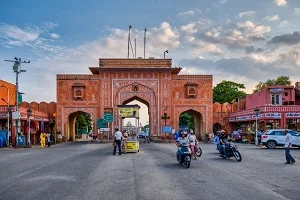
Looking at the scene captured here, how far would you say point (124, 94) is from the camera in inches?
1927

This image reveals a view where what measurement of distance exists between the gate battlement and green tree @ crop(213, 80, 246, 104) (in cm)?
2587

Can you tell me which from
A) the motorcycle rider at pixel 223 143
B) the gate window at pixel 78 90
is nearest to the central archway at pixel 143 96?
the gate window at pixel 78 90

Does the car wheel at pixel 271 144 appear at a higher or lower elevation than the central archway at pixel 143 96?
lower

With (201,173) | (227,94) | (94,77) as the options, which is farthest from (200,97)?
(201,173)

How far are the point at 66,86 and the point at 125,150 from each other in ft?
90.6

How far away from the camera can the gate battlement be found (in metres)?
49.2

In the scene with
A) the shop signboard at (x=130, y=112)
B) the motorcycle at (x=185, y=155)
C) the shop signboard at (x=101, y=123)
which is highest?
the shop signboard at (x=130, y=112)

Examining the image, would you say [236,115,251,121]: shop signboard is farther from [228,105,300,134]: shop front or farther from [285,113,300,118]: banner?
[285,113,300,118]: banner

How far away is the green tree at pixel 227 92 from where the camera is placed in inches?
2844

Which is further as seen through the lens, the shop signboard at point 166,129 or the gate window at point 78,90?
the gate window at point 78,90

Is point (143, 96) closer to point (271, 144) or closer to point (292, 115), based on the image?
point (292, 115)

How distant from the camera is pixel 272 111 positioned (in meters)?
38.2

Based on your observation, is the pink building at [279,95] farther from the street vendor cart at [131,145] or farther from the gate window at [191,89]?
the street vendor cart at [131,145]

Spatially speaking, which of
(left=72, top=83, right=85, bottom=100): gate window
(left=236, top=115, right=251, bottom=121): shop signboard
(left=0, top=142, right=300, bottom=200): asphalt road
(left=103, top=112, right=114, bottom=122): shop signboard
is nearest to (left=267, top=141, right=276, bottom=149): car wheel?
(left=236, top=115, right=251, bottom=121): shop signboard
